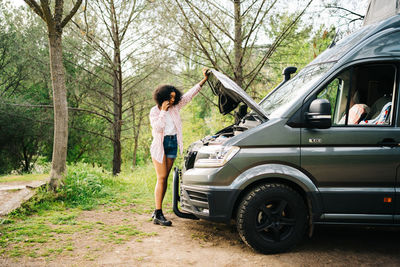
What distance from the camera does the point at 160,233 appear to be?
4.43 m

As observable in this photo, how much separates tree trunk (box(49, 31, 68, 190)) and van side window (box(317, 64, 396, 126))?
4599 mm

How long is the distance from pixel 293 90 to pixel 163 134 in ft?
6.40

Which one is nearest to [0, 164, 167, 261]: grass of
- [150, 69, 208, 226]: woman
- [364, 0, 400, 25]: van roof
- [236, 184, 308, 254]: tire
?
[150, 69, 208, 226]: woman

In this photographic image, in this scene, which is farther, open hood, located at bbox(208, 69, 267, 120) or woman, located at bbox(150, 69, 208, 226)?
woman, located at bbox(150, 69, 208, 226)

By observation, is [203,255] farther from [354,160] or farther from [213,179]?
[354,160]

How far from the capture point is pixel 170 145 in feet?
16.0

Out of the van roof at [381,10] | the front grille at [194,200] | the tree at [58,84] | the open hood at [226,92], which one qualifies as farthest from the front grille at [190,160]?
the van roof at [381,10]

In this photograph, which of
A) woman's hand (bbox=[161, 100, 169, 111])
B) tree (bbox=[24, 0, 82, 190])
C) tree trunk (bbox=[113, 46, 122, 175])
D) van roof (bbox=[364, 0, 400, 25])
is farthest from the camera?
tree trunk (bbox=[113, 46, 122, 175])

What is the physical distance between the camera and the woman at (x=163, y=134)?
4.80 meters

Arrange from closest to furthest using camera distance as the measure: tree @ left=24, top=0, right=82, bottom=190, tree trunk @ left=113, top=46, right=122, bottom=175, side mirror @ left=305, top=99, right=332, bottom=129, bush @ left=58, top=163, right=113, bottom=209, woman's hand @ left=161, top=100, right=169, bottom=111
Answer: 1. side mirror @ left=305, top=99, right=332, bottom=129
2. woman's hand @ left=161, top=100, right=169, bottom=111
3. bush @ left=58, top=163, right=113, bottom=209
4. tree @ left=24, top=0, right=82, bottom=190
5. tree trunk @ left=113, top=46, right=122, bottom=175

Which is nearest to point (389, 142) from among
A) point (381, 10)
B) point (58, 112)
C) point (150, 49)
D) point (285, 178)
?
point (285, 178)

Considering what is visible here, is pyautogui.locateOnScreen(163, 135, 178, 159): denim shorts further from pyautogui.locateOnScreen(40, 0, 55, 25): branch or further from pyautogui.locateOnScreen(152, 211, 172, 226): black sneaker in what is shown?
pyautogui.locateOnScreen(40, 0, 55, 25): branch

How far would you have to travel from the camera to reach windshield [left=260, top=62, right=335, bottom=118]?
3918mm

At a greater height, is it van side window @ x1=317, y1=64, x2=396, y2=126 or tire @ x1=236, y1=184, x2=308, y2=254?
van side window @ x1=317, y1=64, x2=396, y2=126
